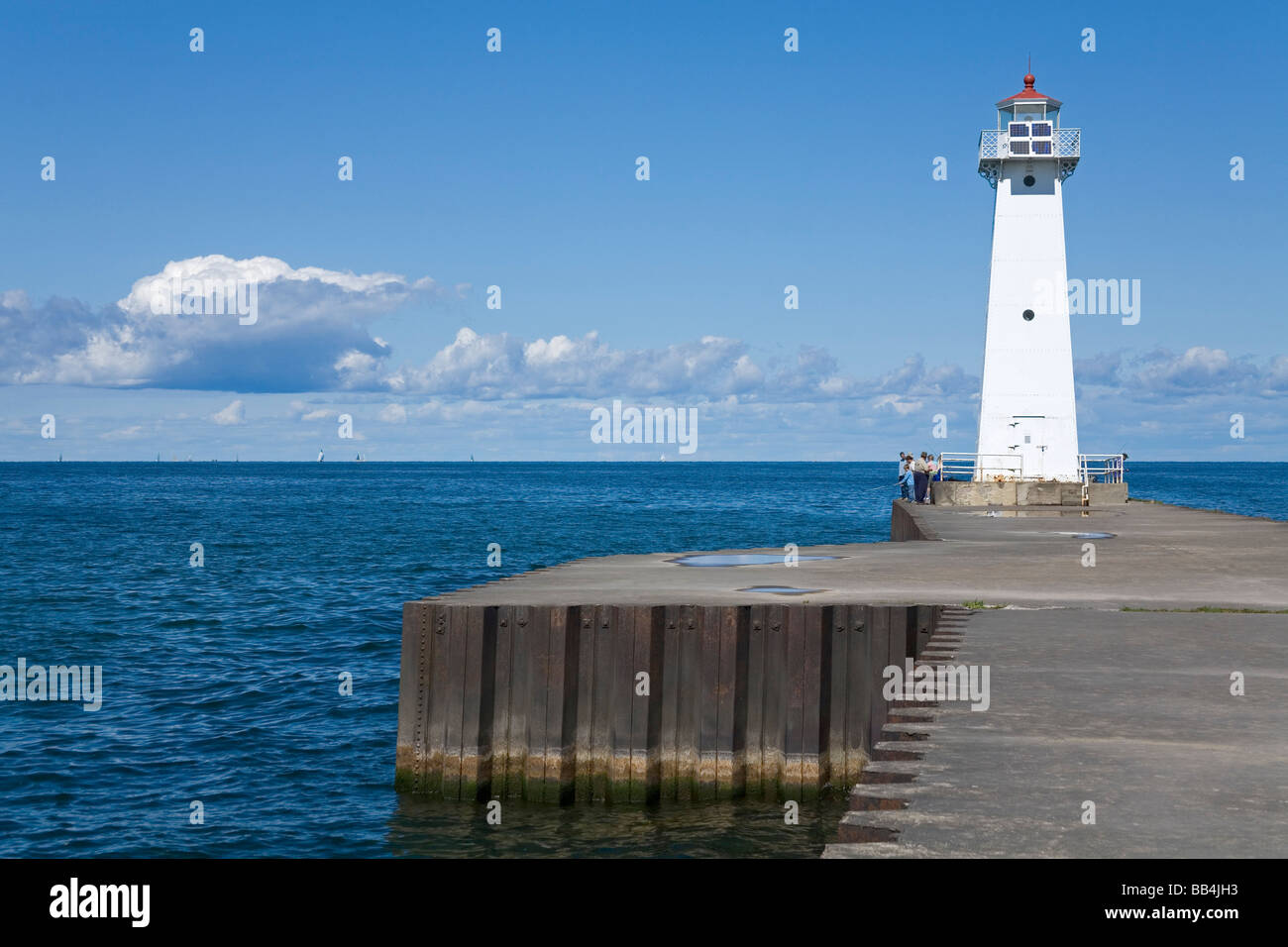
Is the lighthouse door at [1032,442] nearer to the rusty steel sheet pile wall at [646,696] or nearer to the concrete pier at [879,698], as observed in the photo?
the concrete pier at [879,698]

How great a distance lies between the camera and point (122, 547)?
57.8 meters

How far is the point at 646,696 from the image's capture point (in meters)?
13.4

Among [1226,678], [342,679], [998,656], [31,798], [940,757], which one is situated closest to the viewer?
[940,757]

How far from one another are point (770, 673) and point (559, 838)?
2.95 m

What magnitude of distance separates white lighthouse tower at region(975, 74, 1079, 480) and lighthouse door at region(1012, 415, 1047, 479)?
0.04m

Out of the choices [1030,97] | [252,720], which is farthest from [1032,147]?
[252,720]

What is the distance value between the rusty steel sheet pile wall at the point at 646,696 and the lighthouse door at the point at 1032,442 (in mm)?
31967

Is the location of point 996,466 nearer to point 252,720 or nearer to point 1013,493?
point 1013,493

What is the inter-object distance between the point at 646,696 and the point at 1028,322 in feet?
112

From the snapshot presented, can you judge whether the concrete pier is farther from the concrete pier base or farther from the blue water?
the concrete pier base

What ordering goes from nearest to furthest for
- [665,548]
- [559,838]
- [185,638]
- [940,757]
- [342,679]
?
1. [940,757]
2. [559,838]
3. [342,679]
4. [185,638]
5. [665,548]
